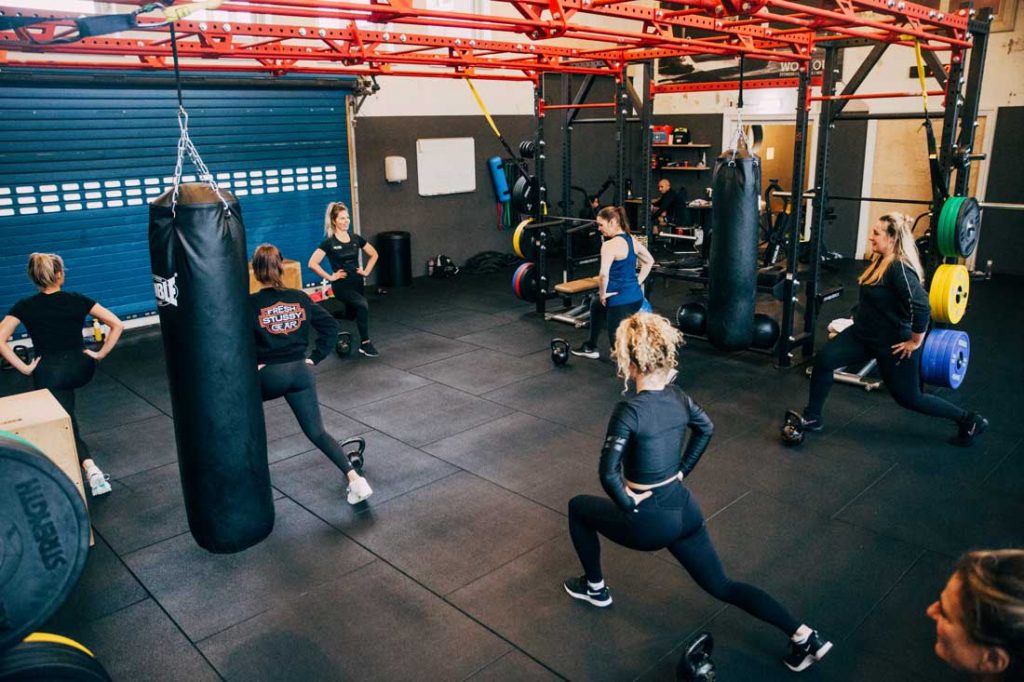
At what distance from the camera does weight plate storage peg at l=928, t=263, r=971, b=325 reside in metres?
5.25

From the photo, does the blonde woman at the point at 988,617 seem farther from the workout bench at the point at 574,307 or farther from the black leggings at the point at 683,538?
the workout bench at the point at 574,307

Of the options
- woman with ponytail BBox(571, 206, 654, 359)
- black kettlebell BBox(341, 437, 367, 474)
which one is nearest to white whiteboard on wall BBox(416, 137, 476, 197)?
woman with ponytail BBox(571, 206, 654, 359)

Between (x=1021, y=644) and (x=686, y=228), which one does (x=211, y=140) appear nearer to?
(x=686, y=228)

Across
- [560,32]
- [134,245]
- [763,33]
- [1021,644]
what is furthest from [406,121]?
[1021,644]

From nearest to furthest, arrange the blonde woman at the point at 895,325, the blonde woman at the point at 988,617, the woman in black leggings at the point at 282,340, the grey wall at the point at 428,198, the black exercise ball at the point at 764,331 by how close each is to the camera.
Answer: the blonde woman at the point at 988,617 → the woman in black leggings at the point at 282,340 → the blonde woman at the point at 895,325 → the black exercise ball at the point at 764,331 → the grey wall at the point at 428,198

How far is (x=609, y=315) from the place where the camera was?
6.20 metres

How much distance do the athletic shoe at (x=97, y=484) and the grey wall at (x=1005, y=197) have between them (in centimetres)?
1088

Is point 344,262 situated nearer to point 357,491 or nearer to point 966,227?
point 357,491

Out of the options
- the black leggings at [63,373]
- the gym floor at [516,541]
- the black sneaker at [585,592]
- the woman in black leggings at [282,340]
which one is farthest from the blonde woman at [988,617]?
the black leggings at [63,373]

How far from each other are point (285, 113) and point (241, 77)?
29.6 inches

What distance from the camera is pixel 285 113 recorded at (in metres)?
9.33

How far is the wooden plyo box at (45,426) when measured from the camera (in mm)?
3518

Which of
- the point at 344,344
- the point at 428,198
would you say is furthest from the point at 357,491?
the point at 428,198

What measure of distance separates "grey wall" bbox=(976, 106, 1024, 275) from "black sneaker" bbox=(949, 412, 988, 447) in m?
6.49
